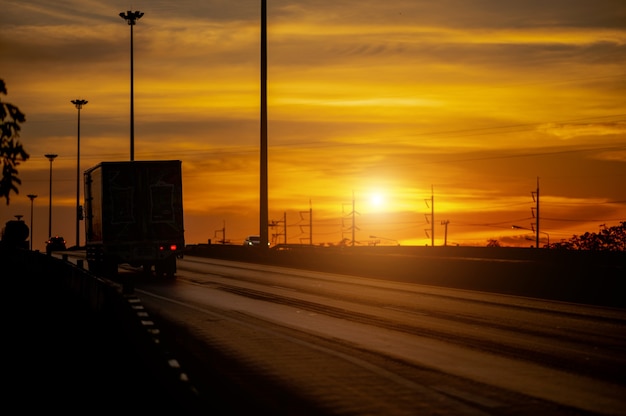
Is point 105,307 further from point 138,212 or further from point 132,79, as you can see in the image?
point 132,79

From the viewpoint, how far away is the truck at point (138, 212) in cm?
3756

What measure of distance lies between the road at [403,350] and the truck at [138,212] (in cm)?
816

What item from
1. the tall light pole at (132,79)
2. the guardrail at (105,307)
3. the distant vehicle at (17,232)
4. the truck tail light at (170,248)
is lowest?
the guardrail at (105,307)

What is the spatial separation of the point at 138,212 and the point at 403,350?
23.1 metres

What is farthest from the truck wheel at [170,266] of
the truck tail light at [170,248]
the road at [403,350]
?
the road at [403,350]

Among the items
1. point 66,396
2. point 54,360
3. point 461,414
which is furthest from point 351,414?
point 54,360

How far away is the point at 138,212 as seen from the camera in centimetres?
3800

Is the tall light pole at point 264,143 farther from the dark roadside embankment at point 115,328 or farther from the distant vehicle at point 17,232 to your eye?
the distant vehicle at point 17,232

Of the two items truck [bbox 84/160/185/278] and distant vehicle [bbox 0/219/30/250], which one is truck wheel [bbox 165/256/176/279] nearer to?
truck [bbox 84/160/185/278]

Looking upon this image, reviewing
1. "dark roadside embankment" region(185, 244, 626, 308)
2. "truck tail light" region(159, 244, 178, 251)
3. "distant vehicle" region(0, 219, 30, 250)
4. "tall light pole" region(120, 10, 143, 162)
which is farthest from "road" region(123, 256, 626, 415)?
"distant vehicle" region(0, 219, 30, 250)

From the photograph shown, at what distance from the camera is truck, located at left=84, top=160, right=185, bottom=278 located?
3756 centimetres

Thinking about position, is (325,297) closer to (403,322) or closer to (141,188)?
(403,322)

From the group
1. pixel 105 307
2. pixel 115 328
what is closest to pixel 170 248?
pixel 105 307

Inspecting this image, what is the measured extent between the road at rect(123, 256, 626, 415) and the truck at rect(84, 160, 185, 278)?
8.16 metres
